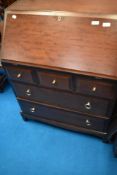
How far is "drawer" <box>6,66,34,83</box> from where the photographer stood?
1402 mm

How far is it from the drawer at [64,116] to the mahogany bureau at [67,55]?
1 cm

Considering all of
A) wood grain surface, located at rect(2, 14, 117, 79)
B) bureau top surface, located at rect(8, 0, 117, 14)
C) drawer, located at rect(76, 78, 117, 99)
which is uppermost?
bureau top surface, located at rect(8, 0, 117, 14)

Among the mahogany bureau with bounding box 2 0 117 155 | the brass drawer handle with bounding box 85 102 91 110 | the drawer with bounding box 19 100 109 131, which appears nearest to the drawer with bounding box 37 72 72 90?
the mahogany bureau with bounding box 2 0 117 155

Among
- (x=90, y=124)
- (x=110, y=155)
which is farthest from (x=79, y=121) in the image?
(x=110, y=155)

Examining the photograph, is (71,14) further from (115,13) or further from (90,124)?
(90,124)

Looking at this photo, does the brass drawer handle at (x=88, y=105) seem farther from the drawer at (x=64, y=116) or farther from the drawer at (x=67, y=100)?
the drawer at (x=64, y=116)

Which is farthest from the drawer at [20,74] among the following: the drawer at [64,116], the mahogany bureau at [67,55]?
the drawer at [64,116]

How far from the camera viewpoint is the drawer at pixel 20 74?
1.40 m

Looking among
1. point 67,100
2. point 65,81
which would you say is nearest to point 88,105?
point 67,100

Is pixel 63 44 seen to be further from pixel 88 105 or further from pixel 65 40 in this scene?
pixel 88 105

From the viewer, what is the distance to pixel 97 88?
1.26m

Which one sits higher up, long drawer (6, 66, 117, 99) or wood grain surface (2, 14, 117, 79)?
wood grain surface (2, 14, 117, 79)

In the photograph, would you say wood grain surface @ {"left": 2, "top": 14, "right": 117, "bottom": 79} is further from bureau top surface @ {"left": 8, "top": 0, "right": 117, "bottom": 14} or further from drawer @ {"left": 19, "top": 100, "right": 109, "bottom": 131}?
drawer @ {"left": 19, "top": 100, "right": 109, "bottom": 131}

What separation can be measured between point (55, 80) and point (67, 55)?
0.66ft
